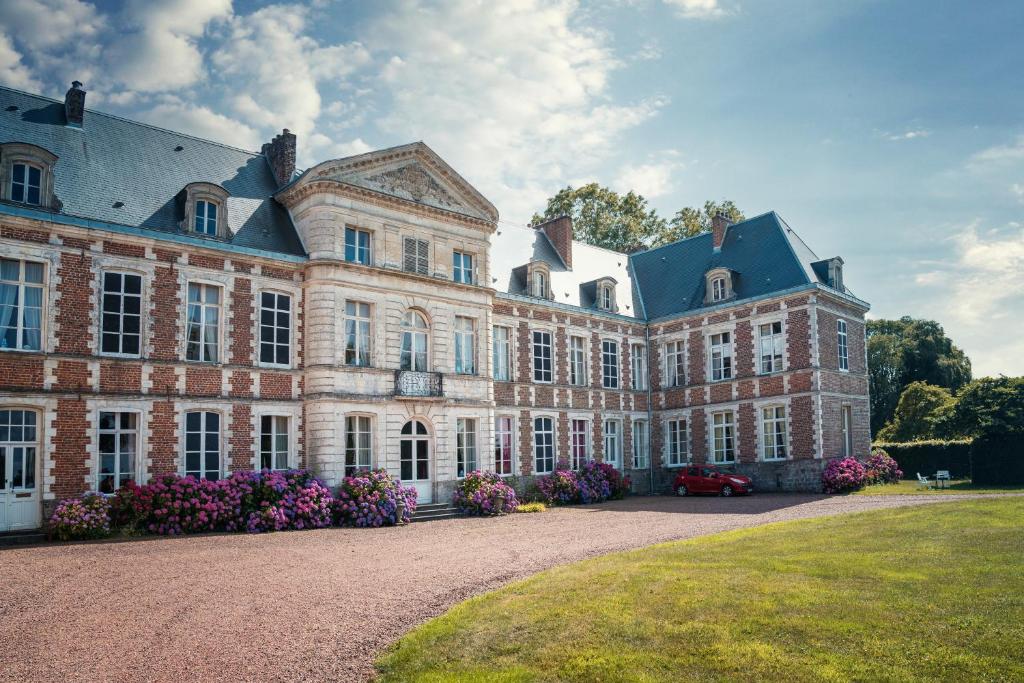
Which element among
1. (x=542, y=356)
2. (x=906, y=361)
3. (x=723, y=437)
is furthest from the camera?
(x=906, y=361)

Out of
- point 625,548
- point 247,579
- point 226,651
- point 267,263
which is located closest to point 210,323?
point 267,263

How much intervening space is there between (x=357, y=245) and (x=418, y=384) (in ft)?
12.0

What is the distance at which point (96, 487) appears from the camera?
49.7 ft

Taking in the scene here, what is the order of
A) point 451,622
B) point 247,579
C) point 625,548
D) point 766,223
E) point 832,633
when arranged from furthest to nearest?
point 766,223 < point 625,548 < point 247,579 < point 451,622 < point 832,633

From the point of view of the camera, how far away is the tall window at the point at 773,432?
24.2 metres

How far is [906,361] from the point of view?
4509 cm

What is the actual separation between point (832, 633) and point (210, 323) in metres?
14.4

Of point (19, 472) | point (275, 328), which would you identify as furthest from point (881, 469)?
point (19, 472)

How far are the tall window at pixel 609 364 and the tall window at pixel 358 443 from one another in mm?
9944

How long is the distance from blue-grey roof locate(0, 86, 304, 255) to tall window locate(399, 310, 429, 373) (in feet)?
10.4

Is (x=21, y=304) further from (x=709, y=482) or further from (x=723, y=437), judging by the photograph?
(x=723, y=437)

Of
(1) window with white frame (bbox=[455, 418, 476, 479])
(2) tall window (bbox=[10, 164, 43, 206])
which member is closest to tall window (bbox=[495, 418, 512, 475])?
(1) window with white frame (bbox=[455, 418, 476, 479])

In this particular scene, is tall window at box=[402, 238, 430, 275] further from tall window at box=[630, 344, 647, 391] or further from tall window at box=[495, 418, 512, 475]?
tall window at box=[630, 344, 647, 391]

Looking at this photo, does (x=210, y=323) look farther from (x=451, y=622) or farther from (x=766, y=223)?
(x=766, y=223)
